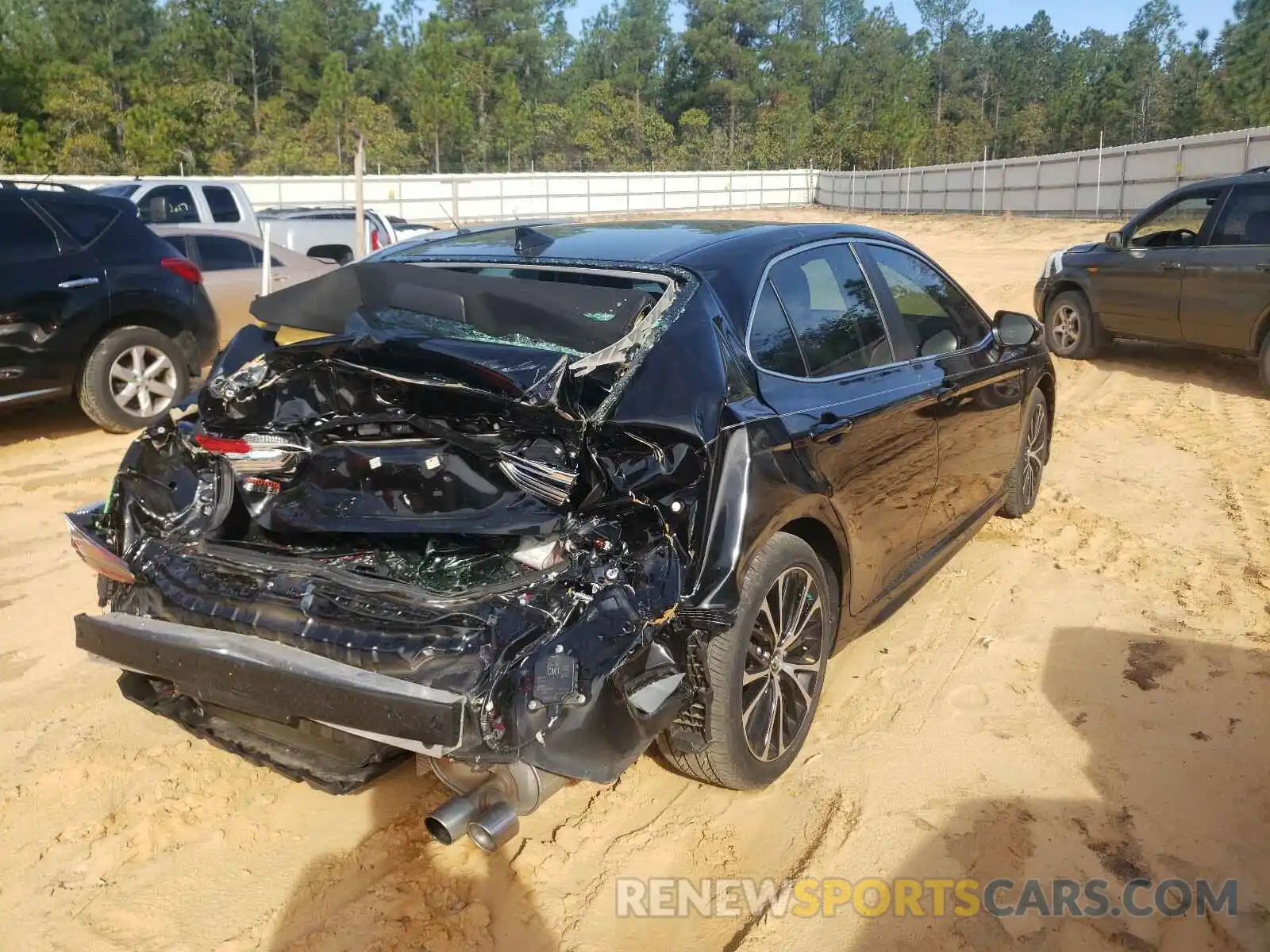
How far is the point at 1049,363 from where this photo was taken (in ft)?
18.8

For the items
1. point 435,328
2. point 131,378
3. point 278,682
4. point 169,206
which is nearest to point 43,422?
point 131,378

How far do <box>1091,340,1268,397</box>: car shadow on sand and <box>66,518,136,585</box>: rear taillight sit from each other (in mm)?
9312

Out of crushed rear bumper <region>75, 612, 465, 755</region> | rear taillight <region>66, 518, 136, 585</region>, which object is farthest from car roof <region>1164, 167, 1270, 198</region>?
rear taillight <region>66, 518, 136, 585</region>

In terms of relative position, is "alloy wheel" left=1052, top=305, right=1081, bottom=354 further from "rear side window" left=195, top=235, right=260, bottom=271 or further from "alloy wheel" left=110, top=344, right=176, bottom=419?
"alloy wheel" left=110, top=344, right=176, bottom=419

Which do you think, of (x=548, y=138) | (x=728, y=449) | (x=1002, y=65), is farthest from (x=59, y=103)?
(x=1002, y=65)

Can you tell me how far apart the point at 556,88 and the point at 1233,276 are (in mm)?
68851

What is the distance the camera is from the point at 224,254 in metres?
10.2

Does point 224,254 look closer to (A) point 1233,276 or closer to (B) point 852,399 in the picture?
(B) point 852,399

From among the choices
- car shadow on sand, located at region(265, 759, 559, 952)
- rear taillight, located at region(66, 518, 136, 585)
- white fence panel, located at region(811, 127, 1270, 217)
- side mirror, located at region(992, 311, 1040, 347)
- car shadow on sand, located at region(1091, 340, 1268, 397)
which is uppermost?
white fence panel, located at region(811, 127, 1270, 217)

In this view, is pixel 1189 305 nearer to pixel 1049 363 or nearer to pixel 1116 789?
pixel 1049 363

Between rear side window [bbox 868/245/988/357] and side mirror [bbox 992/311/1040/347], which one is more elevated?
rear side window [bbox 868/245/988/357]

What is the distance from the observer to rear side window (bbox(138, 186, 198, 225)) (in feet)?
42.9

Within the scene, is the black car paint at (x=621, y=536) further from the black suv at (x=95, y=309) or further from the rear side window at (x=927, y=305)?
the black suv at (x=95, y=309)

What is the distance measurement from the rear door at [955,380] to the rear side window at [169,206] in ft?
36.8
